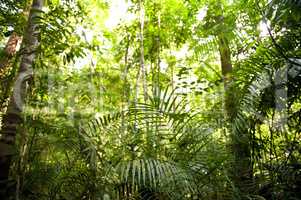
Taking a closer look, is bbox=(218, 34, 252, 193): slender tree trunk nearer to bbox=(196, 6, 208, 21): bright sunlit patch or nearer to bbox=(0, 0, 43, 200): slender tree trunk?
bbox=(0, 0, 43, 200): slender tree trunk

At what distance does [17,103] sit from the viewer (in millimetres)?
3482

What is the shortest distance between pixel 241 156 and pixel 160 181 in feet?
4.27

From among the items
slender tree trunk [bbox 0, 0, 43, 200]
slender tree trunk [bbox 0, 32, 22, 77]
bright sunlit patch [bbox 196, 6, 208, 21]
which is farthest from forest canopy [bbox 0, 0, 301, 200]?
bright sunlit patch [bbox 196, 6, 208, 21]

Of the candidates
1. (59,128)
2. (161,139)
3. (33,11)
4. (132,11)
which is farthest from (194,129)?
(132,11)

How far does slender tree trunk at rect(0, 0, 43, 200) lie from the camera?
11.1 ft

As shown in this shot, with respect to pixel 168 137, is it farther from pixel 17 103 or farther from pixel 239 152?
pixel 17 103

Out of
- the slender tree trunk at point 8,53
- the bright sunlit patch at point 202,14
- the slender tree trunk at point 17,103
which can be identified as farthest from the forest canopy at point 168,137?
the bright sunlit patch at point 202,14

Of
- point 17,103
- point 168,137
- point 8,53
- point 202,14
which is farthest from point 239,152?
point 8,53

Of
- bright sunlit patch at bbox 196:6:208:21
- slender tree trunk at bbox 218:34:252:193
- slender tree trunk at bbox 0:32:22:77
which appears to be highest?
→ bright sunlit patch at bbox 196:6:208:21

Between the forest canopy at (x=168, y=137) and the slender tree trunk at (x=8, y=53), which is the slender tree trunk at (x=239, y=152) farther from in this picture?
the slender tree trunk at (x=8, y=53)

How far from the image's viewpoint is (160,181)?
2684 millimetres

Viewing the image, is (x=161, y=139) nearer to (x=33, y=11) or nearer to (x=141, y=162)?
(x=141, y=162)

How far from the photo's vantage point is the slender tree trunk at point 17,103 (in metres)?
3.38

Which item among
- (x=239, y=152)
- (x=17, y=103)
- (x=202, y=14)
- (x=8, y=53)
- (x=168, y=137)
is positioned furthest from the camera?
(x=202, y=14)
